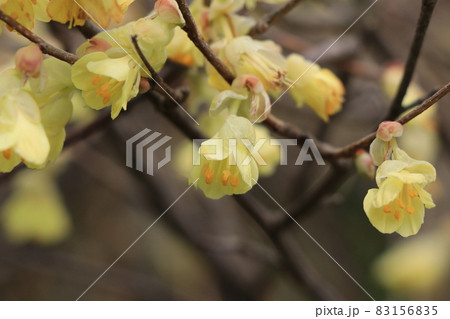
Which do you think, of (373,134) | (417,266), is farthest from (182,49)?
(417,266)

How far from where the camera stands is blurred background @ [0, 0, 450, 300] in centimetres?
169

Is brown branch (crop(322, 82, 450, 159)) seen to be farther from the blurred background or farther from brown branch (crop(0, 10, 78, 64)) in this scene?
brown branch (crop(0, 10, 78, 64))

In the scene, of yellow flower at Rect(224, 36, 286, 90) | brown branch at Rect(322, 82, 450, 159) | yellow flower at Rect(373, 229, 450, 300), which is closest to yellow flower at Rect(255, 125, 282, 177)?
brown branch at Rect(322, 82, 450, 159)

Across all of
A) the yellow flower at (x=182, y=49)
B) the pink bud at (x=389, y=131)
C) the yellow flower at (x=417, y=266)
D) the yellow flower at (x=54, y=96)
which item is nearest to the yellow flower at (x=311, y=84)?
the yellow flower at (x=182, y=49)

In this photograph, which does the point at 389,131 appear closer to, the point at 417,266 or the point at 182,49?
the point at 182,49

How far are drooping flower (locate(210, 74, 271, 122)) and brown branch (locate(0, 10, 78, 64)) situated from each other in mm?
226

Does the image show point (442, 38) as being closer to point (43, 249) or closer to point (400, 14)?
point (400, 14)

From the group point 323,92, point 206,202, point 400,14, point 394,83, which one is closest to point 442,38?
point 400,14

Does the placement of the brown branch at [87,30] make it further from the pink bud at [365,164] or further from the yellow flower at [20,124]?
the pink bud at [365,164]

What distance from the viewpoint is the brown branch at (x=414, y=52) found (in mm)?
922

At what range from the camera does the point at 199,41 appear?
31.8 inches

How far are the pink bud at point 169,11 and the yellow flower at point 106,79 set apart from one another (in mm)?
83

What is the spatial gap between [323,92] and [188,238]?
38.0 inches

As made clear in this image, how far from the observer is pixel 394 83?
1.52 metres
